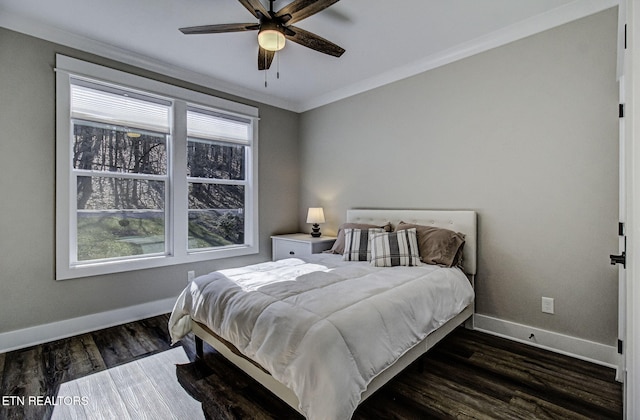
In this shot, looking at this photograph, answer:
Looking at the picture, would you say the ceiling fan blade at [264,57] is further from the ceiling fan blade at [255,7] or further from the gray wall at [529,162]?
the gray wall at [529,162]

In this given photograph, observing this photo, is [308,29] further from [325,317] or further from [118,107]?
[325,317]

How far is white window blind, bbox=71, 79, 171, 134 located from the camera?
279 cm

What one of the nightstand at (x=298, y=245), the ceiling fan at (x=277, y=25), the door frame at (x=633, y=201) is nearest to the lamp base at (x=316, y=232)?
the nightstand at (x=298, y=245)

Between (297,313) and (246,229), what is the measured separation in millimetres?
2725

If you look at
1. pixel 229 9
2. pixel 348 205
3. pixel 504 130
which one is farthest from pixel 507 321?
pixel 229 9

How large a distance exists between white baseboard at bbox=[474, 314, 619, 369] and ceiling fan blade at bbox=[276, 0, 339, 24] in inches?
111

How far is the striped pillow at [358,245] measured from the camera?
9.30 feet

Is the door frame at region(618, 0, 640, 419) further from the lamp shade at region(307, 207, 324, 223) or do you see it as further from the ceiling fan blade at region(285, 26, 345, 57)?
the lamp shade at region(307, 207, 324, 223)

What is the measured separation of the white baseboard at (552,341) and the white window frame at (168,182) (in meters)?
2.81

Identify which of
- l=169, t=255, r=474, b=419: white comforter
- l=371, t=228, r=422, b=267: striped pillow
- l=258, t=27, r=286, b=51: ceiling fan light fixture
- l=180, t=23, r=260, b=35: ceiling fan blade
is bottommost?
l=169, t=255, r=474, b=419: white comforter

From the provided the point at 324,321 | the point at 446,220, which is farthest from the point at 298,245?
the point at 324,321

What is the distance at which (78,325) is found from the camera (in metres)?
2.74

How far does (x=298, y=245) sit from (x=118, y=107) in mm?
2399

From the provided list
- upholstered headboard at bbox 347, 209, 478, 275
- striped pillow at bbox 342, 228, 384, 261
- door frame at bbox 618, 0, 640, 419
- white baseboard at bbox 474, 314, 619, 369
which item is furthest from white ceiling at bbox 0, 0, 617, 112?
white baseboard at bbox 474, 314, 619, 369
